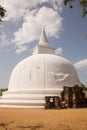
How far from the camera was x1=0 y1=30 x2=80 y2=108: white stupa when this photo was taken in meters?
24.8

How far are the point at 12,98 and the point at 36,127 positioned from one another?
15.4 metres

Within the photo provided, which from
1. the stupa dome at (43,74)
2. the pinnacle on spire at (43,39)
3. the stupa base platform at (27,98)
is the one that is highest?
the pinnacle on spire at (43,39)

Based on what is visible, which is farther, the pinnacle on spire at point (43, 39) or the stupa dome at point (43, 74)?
the pinnacle on spire at point (43, 39)

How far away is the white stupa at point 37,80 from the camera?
24797 mm

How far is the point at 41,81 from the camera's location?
26.2 metres

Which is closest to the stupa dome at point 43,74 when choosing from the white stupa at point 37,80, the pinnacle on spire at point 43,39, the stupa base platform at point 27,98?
the white stupa at point 37,80

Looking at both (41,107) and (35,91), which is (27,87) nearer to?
(35,91)

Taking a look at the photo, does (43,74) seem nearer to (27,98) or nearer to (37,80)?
(37,80)

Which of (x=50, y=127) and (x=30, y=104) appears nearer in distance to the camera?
(x=50, y=127)

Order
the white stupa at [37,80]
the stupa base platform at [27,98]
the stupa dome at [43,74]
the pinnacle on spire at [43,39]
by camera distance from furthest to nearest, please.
Answer: the pinnacle on spire at [43,39] < the stupa dome at [43,74] < the white stupa at [37,80] < the stupa base platform at [27,98]

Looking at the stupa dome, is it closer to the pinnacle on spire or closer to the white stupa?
the white stupa

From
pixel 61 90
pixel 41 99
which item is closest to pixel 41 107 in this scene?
pixel 41 99

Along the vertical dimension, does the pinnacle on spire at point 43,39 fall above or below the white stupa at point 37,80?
above

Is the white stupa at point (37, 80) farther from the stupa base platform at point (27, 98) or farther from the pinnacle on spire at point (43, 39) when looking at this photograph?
the pinnacle on spire at point (43, 39)
